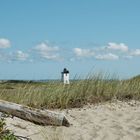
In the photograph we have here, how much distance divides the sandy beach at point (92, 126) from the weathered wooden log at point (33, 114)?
0.45 feet

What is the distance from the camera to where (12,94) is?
506 inches

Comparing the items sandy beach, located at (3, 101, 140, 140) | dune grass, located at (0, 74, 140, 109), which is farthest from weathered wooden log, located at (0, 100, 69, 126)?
dune grass, located at (0, 74, 140, 109)

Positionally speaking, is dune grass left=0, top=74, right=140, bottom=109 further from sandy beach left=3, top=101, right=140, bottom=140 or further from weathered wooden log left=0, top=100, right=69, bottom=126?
weathered wooden log left=0, top=100, right=69, bottom=126

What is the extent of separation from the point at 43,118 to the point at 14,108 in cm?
68

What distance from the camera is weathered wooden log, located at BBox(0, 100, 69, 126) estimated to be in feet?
31.7

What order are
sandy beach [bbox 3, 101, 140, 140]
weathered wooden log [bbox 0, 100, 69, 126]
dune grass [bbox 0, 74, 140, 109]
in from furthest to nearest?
dune grass [bbox 0, 74, 140, 109]
weathered wooden log [bbox 0, 100, 69, 126]
sandy beach [bbox 3, 101, 140, 140]

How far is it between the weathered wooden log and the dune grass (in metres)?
2.30

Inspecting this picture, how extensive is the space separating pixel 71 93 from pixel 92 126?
2960 millimetres

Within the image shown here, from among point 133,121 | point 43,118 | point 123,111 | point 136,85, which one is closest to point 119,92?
point 136,85

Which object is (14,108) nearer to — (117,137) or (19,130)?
(19,130)

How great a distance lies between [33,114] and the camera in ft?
31.9

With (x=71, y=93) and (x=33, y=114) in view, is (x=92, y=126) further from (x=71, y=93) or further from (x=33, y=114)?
(x=71, y=93)

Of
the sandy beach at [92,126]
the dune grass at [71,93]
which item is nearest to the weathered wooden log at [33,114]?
the sandy beach at [92,126]

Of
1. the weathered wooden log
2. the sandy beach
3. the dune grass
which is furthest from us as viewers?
the dune grass
